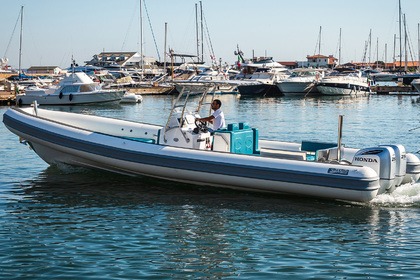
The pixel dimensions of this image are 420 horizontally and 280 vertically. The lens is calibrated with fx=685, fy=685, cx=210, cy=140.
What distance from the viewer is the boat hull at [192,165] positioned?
38.7 feet

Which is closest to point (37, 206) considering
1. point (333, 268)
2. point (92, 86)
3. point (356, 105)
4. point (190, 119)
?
point (190, 119)

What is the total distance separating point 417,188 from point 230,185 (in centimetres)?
351

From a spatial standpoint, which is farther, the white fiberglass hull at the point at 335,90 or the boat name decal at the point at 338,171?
the white fiberglass hull at the point at 335,90

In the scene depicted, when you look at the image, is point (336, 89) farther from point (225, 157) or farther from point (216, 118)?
point (225, 157)

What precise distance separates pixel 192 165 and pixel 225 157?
679 mm

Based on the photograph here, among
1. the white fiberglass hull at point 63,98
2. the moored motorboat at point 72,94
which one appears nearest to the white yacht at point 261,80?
the moored motorboat at point 72,94

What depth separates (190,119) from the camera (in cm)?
1399

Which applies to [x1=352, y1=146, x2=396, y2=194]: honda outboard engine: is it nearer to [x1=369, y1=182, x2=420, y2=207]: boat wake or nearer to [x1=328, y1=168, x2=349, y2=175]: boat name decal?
[x1=369, y1=182, x2=420, y2=207]: boat wake

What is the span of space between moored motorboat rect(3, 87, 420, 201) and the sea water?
0.34m

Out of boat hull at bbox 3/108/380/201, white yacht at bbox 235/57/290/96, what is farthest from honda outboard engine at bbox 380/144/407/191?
white yacht at bbox 235/57/290/96

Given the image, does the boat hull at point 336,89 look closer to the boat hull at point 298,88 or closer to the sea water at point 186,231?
the boat hull at point 298,88

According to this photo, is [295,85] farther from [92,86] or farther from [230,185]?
[230,185]

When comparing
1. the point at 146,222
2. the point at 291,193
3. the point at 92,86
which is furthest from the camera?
the point at 92,86

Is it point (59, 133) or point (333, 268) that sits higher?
point (59, 133)
